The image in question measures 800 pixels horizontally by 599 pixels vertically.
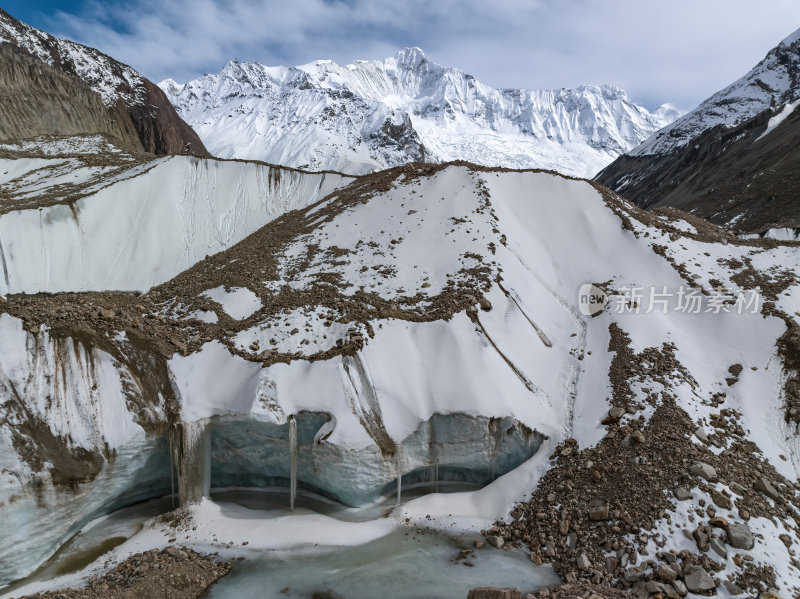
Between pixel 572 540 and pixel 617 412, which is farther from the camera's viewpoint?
pixel 617 412

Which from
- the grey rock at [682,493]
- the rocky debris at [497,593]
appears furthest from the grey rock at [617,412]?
the rocky debris at [497,593]

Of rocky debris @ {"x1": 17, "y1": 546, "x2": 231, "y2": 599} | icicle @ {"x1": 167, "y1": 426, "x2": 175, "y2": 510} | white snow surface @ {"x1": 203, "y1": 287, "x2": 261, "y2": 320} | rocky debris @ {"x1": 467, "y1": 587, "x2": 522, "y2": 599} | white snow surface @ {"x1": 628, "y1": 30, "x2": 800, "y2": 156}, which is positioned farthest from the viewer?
white snow surface @ {"x1": 628, "y1": 30, "x2": 800, "y2": 156}

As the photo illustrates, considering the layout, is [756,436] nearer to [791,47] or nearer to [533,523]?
[533,523]

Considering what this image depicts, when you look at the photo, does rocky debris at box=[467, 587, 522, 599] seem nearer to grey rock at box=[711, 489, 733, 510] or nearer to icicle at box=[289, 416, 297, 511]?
grey rock at box=[711, 489, 733, 510]

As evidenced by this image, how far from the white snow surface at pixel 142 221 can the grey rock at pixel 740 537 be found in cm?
2036

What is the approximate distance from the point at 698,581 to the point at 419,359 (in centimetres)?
675

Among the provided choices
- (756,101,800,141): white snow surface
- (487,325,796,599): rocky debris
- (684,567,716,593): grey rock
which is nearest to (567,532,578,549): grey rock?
(487,325,796,599): rocky debris

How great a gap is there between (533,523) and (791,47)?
138129 mm

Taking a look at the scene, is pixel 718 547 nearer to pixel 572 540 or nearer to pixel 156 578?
pixel 572 540

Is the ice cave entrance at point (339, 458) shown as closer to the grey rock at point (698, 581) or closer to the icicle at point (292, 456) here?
the icicle at point (292, 456)

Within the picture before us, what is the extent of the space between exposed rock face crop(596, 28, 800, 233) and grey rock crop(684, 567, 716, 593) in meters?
25.1

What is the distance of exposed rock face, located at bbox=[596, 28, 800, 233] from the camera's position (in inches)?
1638

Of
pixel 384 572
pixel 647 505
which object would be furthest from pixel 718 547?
pixel 384 572

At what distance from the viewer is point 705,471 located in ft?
28.4
